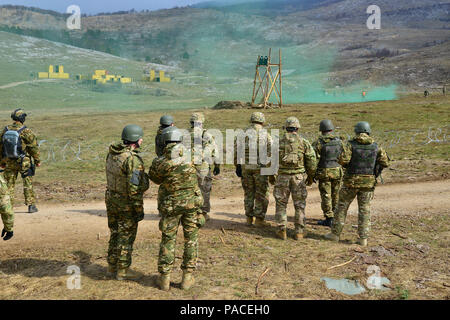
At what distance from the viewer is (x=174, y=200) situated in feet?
20.6

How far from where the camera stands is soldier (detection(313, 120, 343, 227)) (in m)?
9.30

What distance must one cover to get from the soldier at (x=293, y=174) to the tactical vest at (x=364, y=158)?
0.94m

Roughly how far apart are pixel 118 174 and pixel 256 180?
381 centimetres

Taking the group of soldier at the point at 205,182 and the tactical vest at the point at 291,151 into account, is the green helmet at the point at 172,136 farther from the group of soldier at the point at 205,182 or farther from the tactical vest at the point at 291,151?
the tactical vest at the point at 291,151

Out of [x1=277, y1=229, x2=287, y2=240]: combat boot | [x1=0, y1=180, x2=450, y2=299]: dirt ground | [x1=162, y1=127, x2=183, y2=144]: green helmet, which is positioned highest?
[x1=162, y1=127, x2=183, y2=144]: green helmet

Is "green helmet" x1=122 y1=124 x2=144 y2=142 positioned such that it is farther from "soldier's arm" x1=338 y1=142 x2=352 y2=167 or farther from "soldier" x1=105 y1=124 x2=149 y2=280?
"soldier's arm" x1=338 y1=142 x2=352 y2=167

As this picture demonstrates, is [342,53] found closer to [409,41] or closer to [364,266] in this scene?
[409,41]

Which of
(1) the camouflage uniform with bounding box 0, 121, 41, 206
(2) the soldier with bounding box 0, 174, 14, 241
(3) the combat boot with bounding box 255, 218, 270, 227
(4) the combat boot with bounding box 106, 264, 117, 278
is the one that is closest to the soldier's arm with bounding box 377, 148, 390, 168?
(3) the combat boot with bounding box 255, 218, 270, 227

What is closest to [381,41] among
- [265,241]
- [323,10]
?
[323,10]

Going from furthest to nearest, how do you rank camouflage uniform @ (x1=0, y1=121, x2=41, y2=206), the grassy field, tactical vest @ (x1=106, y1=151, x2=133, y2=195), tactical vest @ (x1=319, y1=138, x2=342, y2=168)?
1. the grassy field
2. camouflage uniform @ (x1=0, y1=121, x2=41, y2=206)
3. tactical vest @ (x1=319, y1=138, x2=342, y2=168)
4. tactical vest @ (x1=106, y1=151, x2=133, y2=195)

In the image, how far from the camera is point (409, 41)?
365 ft

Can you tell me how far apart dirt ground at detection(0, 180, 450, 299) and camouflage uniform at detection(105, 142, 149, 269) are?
0.73 meters

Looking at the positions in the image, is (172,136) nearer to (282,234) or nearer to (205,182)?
(205,182)

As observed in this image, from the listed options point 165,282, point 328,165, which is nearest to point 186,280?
point 165,282
